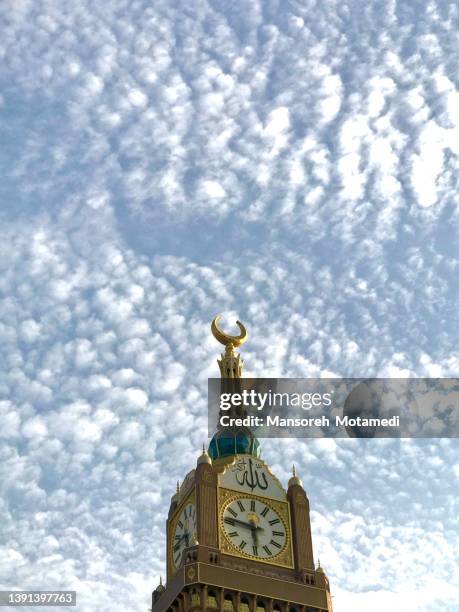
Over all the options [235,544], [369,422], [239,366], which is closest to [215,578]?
[235,544]

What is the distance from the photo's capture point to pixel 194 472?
91.4 meters

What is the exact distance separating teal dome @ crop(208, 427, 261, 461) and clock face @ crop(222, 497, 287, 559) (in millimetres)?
6516

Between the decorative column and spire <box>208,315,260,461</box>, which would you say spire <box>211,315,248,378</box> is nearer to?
spire <box>208,315,260,461</box>

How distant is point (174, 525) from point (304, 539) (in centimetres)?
1129

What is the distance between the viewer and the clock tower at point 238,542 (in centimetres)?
8306

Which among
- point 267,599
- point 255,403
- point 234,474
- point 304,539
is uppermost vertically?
point 255,403

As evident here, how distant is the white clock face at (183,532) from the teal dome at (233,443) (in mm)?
6792

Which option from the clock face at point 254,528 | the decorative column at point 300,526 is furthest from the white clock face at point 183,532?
the decorative column at point 300,526

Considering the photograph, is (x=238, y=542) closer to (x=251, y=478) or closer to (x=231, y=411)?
(x=251, y=478)

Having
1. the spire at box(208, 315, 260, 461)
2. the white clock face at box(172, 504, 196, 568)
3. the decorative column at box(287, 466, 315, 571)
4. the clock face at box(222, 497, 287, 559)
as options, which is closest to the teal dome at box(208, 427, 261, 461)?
the spire at box(208, 315, 260, 461)

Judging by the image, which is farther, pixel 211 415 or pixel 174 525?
pixel 211 415

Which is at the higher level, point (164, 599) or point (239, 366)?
point (239, 366)

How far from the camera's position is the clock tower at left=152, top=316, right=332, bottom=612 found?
273 feet

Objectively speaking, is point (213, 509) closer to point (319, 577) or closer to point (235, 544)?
point (235, 544)
